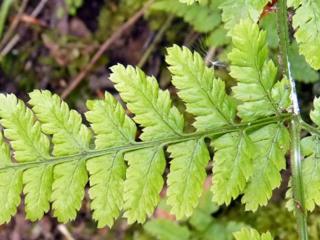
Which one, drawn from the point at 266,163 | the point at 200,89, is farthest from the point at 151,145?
the point at 266,163

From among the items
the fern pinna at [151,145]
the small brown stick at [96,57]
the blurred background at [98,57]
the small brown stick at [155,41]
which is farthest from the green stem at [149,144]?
the small brown stick at [96,57]

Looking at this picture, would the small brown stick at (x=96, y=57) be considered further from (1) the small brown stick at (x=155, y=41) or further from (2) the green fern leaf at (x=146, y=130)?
(2) the green fern leaf at (x=146, y=130)

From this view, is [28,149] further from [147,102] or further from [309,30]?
[309,30]

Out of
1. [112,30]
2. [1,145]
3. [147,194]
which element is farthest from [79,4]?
[147,194]

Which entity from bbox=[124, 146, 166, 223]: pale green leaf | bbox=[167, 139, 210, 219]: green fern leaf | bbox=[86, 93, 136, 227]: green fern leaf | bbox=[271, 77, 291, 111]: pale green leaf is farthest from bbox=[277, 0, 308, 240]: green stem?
bbox=[86, 93, 136, 227]: green fern leaf

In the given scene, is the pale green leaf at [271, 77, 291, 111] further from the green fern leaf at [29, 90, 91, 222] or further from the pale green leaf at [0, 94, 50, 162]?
the pale green leaf at [0, 94, 50, 162]

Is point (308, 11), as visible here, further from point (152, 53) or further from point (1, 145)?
point (152, 53)
